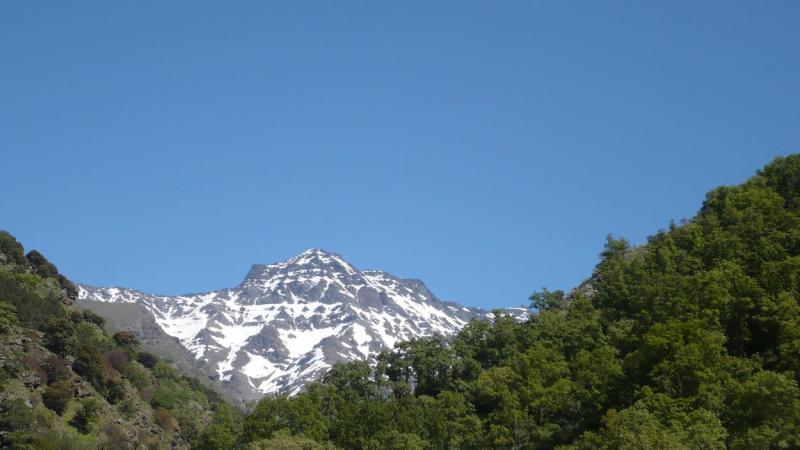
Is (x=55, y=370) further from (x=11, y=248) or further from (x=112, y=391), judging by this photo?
(x=11, y=248)

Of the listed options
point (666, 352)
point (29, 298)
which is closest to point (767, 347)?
point (666, 352)

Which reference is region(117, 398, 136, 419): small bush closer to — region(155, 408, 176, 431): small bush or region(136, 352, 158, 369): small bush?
region(155, 408, 176, 431): small bush

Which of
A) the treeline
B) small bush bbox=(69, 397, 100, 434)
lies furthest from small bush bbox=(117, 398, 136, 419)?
the treeline

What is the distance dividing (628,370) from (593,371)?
644 centimetres

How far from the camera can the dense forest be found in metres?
78.4

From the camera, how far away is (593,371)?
101m

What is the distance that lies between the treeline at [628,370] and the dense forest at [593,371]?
21 centimetres

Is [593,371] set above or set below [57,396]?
below

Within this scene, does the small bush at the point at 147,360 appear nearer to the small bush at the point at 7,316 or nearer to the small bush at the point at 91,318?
the small bush at the point at 91,318

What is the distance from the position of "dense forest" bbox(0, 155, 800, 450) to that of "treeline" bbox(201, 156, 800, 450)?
210mm

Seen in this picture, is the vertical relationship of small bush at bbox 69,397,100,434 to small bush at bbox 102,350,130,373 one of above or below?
below

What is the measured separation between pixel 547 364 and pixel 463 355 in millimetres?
24312

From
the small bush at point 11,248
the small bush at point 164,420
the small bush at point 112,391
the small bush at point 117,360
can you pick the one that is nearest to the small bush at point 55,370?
the small bush at point 112,391

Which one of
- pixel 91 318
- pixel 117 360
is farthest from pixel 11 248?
pixel 117 360
